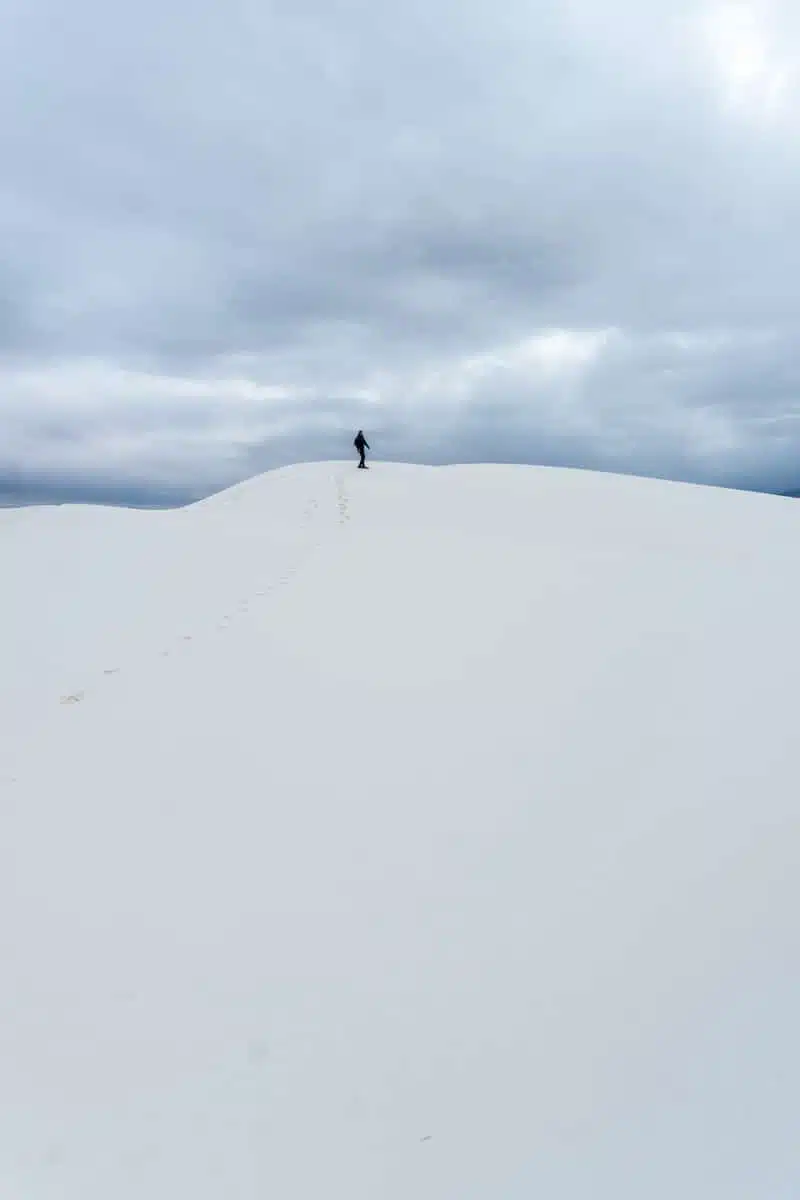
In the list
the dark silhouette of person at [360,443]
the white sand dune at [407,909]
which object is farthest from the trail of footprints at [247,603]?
the dark silhouette of person at [360,443]

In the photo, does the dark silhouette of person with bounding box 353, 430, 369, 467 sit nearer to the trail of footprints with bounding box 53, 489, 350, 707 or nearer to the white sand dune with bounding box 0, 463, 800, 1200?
the trail of footprints with bounding box 53, 489, 350, 707

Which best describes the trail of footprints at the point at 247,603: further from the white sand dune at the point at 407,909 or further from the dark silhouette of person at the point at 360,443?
the dark silhouette of person at the point at 360,443

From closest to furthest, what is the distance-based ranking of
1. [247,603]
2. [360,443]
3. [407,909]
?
[407,909]
[247,603]
[360,443]

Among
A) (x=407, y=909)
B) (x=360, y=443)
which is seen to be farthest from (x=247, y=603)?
(x=360, y=443)

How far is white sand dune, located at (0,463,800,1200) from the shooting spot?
2068 mm

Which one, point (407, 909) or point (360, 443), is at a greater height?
point (360, 443)

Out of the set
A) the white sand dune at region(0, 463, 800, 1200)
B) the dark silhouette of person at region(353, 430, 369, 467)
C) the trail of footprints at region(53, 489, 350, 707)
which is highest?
the dark silhouette of person at region(353, 430, 369, 467)

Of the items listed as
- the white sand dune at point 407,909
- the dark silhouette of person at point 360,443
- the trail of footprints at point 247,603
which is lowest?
the white sand dune at point 407,909

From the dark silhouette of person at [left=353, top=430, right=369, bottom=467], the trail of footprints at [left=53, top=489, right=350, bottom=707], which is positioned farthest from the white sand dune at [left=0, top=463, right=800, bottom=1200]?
the dark silhouette of person at [left=353, top=430, right=369, bottom=467]

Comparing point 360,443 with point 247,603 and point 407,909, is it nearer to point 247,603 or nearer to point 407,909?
point 247,603

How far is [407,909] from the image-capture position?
3070 millimetres

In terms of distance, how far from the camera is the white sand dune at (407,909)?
207 cm

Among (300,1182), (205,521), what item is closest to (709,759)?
(300,1182)

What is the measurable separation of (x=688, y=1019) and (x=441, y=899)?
3.61ft
